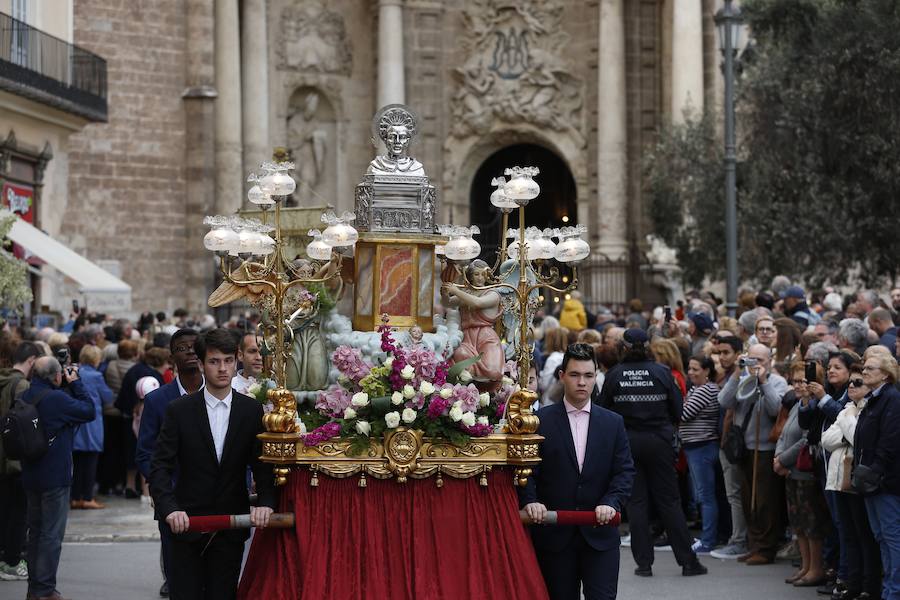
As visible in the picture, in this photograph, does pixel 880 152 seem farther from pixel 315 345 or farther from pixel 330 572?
pixel 330 572

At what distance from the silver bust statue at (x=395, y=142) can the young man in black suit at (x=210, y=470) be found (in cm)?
175

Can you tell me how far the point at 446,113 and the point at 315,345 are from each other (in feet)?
84.8

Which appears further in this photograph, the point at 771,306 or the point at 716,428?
the point at 771,306

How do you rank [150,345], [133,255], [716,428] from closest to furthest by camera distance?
[716,428] < [150,345] < [133,255]

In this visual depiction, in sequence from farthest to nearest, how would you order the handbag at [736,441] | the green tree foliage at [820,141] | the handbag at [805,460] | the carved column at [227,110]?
the carved column at [227,110] → the green tree foliage at [820,141] → the handbag at [736,441] → the handbag at [805,460]

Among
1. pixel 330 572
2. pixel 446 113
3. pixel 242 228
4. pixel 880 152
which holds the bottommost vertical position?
pixel 330 572

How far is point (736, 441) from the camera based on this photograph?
45.2 ft

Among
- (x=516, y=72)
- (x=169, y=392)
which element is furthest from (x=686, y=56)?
(x=169, y=392)

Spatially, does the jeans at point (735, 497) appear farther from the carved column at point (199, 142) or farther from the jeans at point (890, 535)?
the carved column at point (199, 142)

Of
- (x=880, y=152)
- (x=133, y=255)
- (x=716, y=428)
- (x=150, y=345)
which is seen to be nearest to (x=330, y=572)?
(x=716, y=428)

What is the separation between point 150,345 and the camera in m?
18.3

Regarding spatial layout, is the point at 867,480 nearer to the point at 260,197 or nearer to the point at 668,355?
the point at 668,355

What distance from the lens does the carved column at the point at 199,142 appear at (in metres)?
32.0

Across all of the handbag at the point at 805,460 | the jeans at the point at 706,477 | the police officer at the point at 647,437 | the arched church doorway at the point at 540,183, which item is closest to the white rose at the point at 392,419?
the police officer at the point at 647,437
